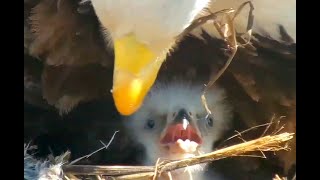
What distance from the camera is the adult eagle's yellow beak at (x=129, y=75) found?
1.14 metres

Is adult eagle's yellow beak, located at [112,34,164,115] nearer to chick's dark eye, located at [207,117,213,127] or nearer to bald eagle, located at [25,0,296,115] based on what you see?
bald eagle, located at [25,0,296,115]

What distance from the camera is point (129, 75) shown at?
1146 millimetres

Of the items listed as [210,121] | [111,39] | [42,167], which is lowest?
[42,167]

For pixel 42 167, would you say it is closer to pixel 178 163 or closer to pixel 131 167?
pixel 131 167

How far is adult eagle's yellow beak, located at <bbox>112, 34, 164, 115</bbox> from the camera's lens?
114 centimetres

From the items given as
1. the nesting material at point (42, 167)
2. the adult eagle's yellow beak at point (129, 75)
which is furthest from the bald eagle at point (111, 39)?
the nesting material at point (42, 167)

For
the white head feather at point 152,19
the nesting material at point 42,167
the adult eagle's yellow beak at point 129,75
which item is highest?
the white head feather at point 152,19

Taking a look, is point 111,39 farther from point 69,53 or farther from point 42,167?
point 42,167

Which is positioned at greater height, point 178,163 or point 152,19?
point 152,19

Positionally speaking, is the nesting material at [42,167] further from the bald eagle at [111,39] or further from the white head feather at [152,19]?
the white head feather at [152,19]

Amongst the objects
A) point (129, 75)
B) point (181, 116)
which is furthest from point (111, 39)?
point (181, 116)

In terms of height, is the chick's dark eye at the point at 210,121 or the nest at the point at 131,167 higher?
the chick's dark eye at the point at 210,121
